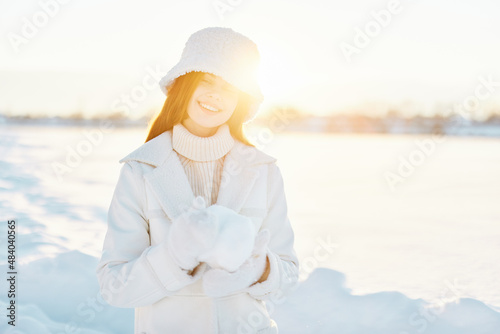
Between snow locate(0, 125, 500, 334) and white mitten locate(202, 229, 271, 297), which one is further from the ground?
white mitten locate(202, 229, 271, 297)

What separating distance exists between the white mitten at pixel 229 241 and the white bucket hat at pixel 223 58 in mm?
488

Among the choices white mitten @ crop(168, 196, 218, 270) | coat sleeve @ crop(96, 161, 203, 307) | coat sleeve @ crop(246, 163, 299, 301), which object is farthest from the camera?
coat sleeve @ crop(246, 163, 299, 301)

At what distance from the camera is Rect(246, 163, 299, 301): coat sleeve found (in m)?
1.64

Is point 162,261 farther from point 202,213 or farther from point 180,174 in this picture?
point 180,174

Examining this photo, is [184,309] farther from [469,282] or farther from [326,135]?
[326,135]

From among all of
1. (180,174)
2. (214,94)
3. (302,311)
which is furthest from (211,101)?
(302,311)

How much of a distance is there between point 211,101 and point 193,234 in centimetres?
55

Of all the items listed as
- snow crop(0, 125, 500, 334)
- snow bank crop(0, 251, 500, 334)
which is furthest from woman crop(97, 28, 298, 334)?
snow bank crop(0, 251, 500, 334)

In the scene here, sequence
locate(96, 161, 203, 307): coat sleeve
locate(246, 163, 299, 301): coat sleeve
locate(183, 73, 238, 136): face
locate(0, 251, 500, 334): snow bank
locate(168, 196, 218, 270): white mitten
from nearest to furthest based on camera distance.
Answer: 1. locate(168, 196, 218, 270): white mitten
2. locate(96, 161, 203, 307): coat sleeve
3. locate(246, 163, 299, 301): coat sleeve
4. locate(183, 73, 238, 136): face
5. locate(0, 251, 500, 334): snow bank

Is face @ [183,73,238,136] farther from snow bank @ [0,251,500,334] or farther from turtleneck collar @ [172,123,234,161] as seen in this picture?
snow bank @ [0,251,500,334]

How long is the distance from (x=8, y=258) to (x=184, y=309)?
7.48ft

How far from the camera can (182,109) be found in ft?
5.95

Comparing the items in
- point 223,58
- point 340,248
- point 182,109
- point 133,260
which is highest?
point 223,58

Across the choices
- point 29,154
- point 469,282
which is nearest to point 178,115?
point 469,282
